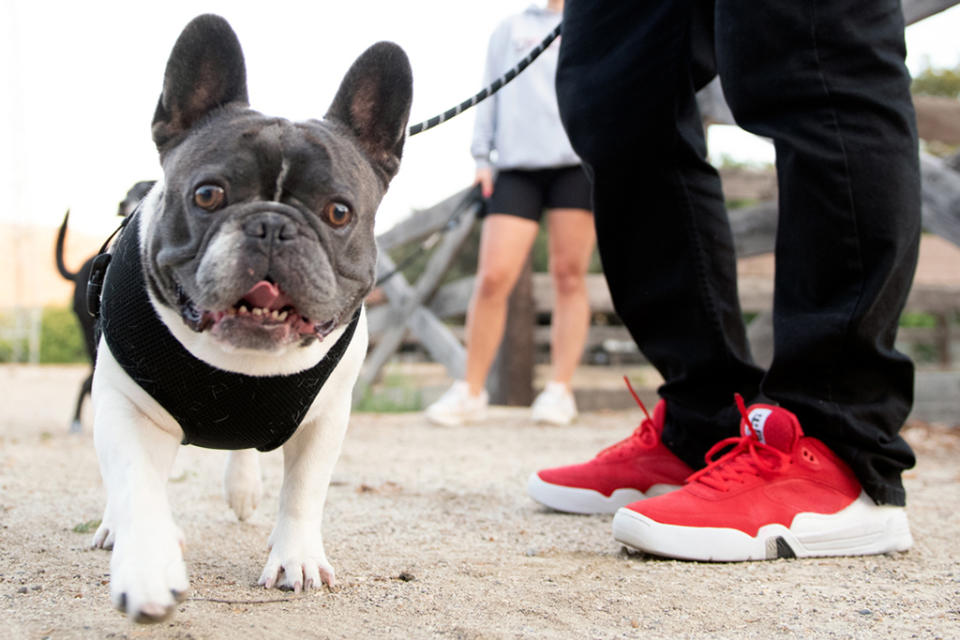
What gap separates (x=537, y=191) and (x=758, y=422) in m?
3.06

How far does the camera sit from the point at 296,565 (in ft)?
6.09

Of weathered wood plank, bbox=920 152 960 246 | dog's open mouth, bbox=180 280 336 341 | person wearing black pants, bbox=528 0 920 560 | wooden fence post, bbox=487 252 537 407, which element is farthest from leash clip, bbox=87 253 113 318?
wooden fence post, bbox=487 252 537 407

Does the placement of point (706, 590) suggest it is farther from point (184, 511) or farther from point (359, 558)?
point (184, 511)

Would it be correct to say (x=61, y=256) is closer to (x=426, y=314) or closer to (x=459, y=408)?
(x=459, y=408)

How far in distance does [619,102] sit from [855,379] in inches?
37.8

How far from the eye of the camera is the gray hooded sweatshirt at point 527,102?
4.98 m

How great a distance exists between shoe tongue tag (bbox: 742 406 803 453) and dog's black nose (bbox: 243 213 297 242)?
1.26 meters

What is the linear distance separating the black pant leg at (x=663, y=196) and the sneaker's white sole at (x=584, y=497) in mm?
169

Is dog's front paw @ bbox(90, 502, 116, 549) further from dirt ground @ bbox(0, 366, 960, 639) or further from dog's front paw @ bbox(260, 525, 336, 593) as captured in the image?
dog's front paw @ bbox(260, 525, 336, 593)

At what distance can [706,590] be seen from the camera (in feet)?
6.04

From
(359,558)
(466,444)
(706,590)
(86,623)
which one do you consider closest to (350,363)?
(359,558)

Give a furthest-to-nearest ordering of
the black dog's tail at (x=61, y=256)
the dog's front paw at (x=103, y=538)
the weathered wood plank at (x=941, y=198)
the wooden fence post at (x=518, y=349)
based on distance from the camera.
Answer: the wooden fence post at (x=518, y=349), the weathered wood plank at (x=941, y=198), the black dog's tail at (x=61, y=256), the dog's front paw at (x=103, y=538)

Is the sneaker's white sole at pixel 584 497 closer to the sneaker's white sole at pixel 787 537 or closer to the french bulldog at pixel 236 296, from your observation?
the sneaker's white sole at pixel 787 537

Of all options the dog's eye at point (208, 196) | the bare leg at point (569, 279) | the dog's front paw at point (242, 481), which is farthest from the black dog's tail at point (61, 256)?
the bare leg at point (569, 279)
